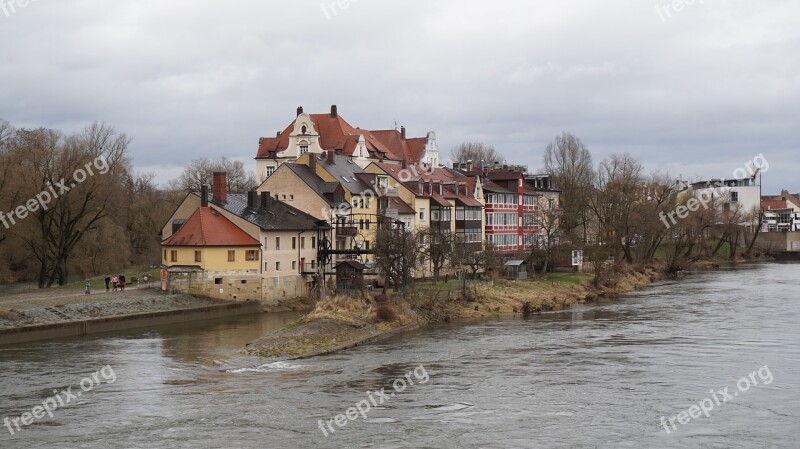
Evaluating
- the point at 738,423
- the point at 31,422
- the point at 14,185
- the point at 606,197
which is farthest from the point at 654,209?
the point at 31,422

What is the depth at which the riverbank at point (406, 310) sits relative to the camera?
4412 cm

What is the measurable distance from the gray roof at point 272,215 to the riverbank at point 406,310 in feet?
37.7

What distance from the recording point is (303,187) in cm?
7225

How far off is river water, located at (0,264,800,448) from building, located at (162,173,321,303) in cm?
1101

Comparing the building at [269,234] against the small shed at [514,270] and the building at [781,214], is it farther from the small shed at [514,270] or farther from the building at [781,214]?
the building at [781,214]

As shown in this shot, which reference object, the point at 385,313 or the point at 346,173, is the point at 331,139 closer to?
the point at 346,173

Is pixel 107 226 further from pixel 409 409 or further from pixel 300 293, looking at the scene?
pixel 409 409

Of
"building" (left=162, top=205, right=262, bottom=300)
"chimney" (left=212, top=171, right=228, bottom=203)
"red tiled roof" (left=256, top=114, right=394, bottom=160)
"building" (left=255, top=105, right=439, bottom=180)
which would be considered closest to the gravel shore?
"building" (left=162, top=205, right=262, bottom=300)

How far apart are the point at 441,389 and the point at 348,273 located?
33.0 metres

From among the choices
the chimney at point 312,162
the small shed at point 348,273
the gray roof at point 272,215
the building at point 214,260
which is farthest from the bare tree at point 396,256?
the chimney at point 312,162

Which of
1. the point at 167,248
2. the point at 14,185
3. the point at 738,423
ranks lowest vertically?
the point at 738,423

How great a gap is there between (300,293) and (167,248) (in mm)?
9442

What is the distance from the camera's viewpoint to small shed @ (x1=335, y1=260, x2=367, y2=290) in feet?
214

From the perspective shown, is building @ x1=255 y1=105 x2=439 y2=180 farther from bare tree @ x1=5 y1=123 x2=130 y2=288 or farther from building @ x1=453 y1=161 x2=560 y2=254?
bare tree @ x1=5 y1=123 x2=130 y2=288
